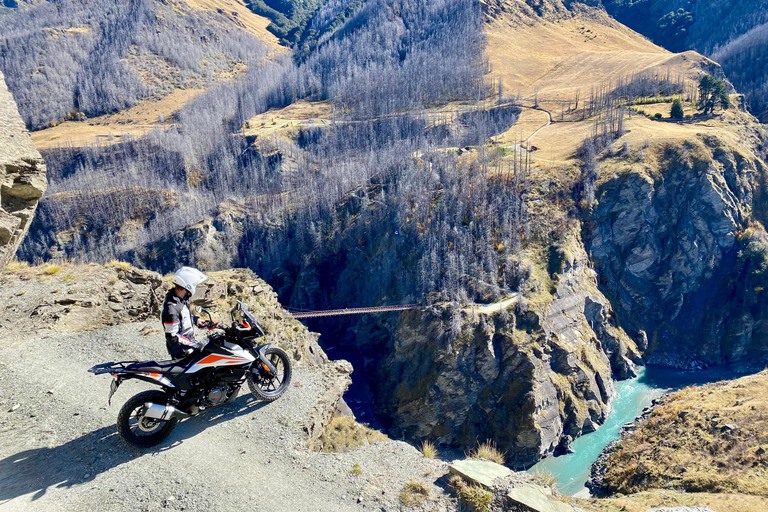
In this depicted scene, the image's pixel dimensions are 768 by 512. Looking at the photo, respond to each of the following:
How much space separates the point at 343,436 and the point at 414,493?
Answer: 123 inches

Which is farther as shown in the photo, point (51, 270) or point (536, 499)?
point (51, 270)

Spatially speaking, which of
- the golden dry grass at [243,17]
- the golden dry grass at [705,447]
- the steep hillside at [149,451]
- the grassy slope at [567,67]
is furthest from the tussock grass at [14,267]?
the golden dry grass at [243,17]

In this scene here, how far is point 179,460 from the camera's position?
8664 mm

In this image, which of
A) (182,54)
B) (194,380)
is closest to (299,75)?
(182,54)

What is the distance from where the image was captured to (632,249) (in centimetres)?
5859

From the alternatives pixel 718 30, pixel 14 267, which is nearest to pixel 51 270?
pixel 14 267

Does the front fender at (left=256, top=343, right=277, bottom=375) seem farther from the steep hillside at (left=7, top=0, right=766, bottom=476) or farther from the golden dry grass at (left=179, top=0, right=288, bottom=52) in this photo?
the golden dry grass at (left=179, top=0, right=288, bottom=52)

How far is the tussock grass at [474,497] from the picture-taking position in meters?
8.49

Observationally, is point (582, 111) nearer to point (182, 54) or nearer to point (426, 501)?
point (426, 501)

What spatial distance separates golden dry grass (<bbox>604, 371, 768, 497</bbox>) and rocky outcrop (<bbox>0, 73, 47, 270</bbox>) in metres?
22.5

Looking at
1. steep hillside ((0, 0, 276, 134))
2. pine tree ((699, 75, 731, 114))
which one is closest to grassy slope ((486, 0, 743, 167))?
pine tree ((699, 75, 731, 114))

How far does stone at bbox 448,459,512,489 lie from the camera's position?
8898mm

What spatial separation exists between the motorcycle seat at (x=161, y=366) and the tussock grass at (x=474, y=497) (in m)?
5.68

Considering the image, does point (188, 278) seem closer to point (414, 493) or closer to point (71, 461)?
point (71, 461)
